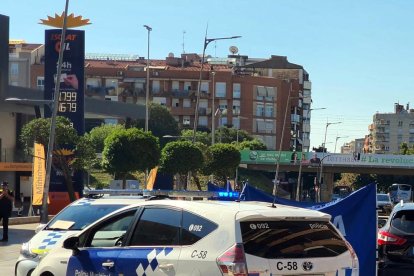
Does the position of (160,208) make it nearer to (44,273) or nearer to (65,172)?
(44,273)

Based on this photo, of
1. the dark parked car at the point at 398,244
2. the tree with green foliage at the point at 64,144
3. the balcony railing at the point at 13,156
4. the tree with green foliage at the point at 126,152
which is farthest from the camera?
the balcony railing at the point at 13,156

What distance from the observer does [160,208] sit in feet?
24.5

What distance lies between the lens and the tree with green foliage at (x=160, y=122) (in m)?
100

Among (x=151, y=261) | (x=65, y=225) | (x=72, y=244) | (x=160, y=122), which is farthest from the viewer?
(x=160, y=122)

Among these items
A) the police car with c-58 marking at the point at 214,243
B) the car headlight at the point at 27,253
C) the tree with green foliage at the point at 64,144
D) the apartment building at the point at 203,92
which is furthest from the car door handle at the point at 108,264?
the apartment building at the point at 203,92

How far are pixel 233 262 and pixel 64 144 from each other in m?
29.2

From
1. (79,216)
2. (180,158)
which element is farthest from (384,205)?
(79,216)

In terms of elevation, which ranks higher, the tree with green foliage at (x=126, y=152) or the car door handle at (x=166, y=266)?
the car door handle at (x=166, y=266)

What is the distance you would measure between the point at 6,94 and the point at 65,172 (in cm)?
1290

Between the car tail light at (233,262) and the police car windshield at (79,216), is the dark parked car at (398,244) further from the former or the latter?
the car tail light at (233,262)

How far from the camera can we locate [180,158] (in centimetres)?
4634

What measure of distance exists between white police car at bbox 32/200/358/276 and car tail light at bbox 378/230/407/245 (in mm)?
3813

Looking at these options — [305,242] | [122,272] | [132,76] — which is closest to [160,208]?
[122,272]

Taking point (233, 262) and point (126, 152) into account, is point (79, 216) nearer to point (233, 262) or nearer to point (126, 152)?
point (233, 262)
